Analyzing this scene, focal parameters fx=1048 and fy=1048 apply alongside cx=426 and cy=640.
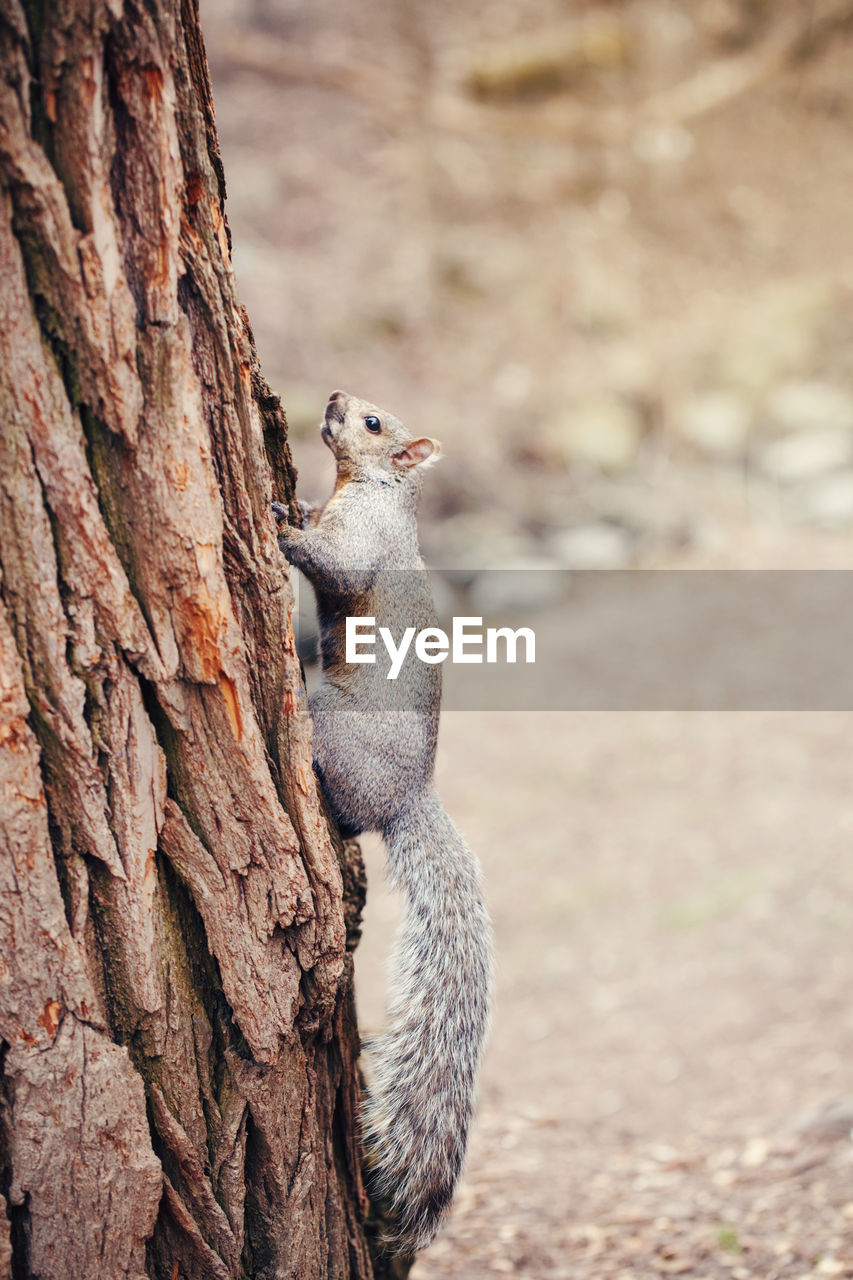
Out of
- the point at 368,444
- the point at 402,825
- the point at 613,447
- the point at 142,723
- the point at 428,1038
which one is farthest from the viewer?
the point at 613,447

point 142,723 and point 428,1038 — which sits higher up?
point 142,723

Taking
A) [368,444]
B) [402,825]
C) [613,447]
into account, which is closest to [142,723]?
[402,825]

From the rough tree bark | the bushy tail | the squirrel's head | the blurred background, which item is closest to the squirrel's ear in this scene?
the squirrel's head

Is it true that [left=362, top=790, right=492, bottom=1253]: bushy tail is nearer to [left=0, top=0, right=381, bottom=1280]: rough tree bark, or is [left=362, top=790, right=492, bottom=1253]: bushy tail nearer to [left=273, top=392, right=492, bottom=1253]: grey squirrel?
[left=273, top=392, right=492, bottom=1253]: grey squirrel

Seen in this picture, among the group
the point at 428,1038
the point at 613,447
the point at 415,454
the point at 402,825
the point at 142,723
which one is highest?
the point at 613,447

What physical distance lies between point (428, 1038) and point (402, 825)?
1.43ft

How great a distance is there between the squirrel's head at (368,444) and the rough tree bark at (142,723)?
826mm

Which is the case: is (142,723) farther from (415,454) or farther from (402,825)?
(415,454)

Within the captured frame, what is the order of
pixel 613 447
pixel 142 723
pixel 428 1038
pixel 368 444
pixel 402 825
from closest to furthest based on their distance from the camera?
pixel 142 723, pixel 428 1038, pixel 402 825, pixel 368 444, pixel 613 447

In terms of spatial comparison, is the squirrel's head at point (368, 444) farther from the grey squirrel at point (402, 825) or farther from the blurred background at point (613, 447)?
the blurred background at point (613, 447)

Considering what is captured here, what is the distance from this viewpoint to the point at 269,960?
176 centimetres

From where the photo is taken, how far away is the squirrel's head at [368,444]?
8.89 feet

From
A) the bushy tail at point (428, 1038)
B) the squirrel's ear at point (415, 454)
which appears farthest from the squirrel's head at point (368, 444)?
the bushy tail at point (428, 1038)

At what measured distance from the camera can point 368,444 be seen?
274 cm
